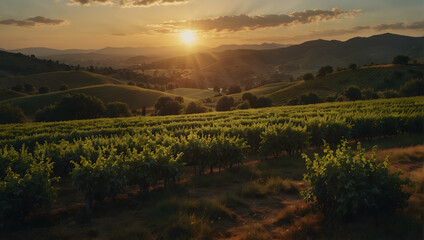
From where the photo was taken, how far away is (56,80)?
431 feet

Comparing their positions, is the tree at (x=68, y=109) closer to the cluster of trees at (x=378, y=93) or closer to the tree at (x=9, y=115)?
the tree at (x=9, y=115)

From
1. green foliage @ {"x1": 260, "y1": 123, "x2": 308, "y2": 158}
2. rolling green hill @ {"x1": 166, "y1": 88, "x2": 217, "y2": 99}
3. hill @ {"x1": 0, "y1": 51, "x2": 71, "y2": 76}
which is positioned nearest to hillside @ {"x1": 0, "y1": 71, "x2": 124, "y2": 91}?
hill @ {"x1": 0, "y1": 51, "x2": 71, "y2": 76}

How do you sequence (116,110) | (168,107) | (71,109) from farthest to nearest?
(168,107) < (116,110) < (71,109)

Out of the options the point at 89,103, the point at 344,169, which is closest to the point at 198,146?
the point at 344,169

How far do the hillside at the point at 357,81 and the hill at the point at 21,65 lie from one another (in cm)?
14543

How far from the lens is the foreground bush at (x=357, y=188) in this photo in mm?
7227

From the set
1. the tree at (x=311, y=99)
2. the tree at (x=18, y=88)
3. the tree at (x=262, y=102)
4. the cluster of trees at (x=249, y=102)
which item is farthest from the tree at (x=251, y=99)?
the tree at (x=18, y=88)

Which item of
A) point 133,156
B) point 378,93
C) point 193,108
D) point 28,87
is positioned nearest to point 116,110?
point 193,108

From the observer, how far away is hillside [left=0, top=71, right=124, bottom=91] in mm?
123669

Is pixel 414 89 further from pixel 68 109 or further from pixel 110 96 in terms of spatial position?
pixel 110 96

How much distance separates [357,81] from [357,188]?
99.6 metres

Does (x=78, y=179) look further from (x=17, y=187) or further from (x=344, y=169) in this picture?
(x=344, y=169)

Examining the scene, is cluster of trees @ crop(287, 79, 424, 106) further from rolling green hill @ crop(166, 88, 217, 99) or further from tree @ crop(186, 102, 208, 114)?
rolling green hill @ crop(166, 88, 217, 99)

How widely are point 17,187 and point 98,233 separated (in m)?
3.01
